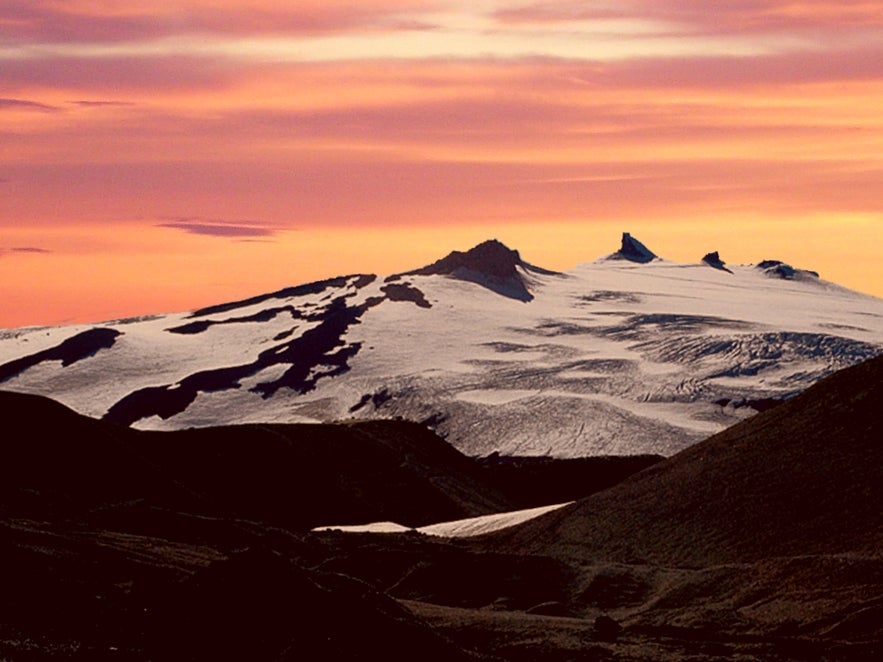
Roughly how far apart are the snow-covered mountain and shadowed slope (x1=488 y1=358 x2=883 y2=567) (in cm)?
7465

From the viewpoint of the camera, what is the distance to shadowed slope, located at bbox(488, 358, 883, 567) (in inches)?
1601

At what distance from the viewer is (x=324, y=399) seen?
153m

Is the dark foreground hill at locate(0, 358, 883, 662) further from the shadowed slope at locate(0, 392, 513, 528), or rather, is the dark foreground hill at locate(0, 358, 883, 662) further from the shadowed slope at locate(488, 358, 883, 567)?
the shadowed slope at locate(0, 392, 513, 528)

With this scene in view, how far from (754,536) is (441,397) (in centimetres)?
10807

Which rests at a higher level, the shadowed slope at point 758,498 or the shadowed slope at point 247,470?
the shadowed slope at point 758,498

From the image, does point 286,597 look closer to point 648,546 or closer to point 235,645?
point 235,645

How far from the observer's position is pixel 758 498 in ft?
144

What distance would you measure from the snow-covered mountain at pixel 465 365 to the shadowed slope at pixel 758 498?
74.6 metres

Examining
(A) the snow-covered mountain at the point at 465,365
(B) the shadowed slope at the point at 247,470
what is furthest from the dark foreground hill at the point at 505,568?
(A) the snow-covered mountain at the point at 465,365

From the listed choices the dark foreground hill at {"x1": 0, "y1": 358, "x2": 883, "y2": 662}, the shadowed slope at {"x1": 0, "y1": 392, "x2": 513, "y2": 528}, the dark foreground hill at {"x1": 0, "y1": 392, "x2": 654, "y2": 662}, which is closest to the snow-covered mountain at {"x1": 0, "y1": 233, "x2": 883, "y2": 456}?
the dark foreground hill at {"x1": 0, "y1": 392, "x2": 654, "y2": 662}

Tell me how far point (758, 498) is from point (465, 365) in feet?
384

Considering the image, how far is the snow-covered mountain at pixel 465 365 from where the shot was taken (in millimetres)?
138500

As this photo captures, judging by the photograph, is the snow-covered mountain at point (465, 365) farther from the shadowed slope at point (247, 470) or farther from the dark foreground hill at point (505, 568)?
the dark foreground hill at point (505, 568)

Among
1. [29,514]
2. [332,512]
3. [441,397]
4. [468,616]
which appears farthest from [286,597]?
[441,397]
